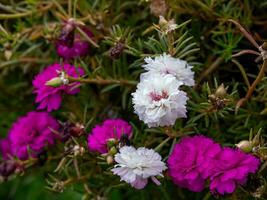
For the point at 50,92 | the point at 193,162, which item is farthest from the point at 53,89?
the point at 193,162

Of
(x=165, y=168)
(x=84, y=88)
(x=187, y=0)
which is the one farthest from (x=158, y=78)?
(x=84, y=88)

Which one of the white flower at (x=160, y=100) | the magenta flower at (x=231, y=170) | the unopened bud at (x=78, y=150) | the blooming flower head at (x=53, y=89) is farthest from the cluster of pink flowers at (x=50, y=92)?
the magenta flower at (x=231, y=170)

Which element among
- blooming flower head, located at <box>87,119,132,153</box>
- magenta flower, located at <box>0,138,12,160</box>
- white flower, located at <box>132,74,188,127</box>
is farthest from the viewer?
magenta flower, located at <box>0,138,12,160</box>

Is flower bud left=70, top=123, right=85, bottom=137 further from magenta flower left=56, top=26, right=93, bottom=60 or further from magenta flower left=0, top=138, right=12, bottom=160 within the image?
magenta flower left=0, top=138, right=12, bottom=160

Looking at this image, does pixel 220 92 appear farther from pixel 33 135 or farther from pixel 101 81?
pixel 33 135

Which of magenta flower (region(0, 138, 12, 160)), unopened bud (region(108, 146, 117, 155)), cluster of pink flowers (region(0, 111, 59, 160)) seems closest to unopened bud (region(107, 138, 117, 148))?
unopened bud (region(108, 146, 117, 155))

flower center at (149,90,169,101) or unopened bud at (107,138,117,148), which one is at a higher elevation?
flower center at (149,90,169,101)

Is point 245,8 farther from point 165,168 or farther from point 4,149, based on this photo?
point 4,149
